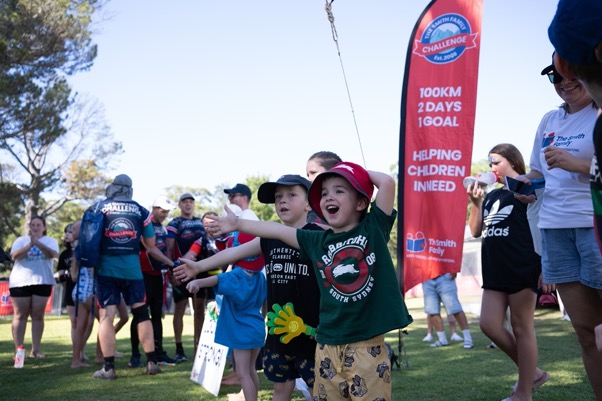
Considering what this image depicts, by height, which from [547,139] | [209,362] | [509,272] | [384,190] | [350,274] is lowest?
[209,362]

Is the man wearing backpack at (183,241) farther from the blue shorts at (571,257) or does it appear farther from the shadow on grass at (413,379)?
the blue shorts at (571,257)

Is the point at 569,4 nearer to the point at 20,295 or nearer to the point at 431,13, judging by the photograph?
the point at 431,13

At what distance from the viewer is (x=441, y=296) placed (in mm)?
10641

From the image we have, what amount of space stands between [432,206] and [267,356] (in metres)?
3.98

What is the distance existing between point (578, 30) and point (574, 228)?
2.53 metres

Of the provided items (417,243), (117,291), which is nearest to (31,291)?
(117,291)

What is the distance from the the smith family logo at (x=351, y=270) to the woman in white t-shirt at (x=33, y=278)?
676cm

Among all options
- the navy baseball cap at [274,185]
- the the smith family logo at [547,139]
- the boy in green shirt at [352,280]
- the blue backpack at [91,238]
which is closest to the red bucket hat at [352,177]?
Result: the boy in green shirt at [352,280]

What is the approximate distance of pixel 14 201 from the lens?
26516mm

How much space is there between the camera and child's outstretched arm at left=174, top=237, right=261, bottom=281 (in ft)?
12.2

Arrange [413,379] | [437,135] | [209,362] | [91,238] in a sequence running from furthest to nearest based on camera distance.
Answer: [437,135] < [91,238] < [413,379] < [209,362]

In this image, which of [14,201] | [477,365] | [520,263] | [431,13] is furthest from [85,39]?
[520,263]

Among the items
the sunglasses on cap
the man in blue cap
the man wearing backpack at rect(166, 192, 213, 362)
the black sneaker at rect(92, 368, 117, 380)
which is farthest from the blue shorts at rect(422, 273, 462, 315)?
the man in blue cap

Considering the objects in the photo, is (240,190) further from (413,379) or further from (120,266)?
(413,379)
